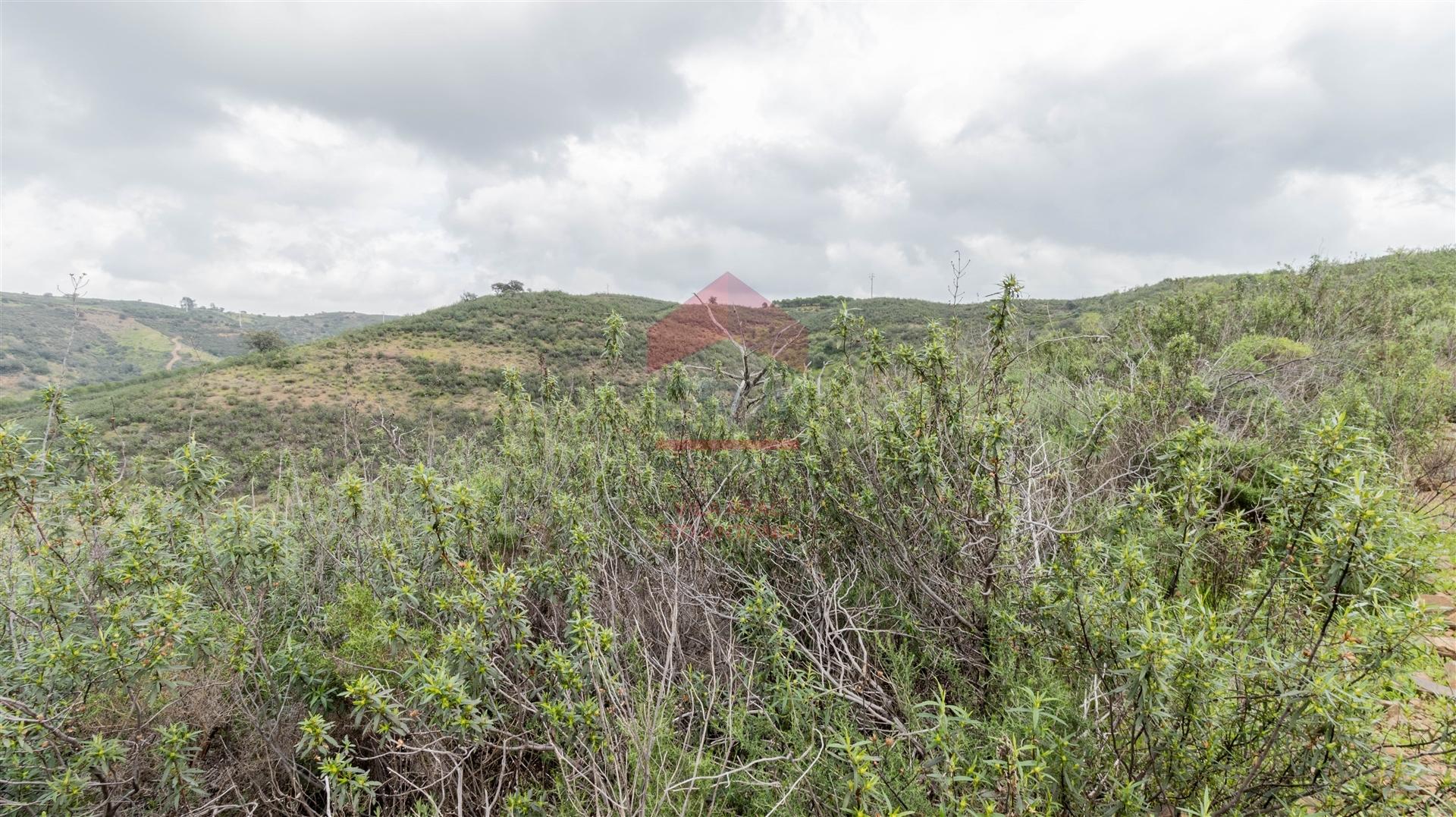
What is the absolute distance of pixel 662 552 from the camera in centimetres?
371

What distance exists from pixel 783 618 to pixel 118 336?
3487 inches

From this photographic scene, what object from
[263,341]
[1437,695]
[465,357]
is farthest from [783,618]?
[263,341]

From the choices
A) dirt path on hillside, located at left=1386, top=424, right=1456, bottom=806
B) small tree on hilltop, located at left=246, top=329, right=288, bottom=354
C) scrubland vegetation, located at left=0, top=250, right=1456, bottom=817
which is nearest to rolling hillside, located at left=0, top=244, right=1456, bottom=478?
scrubland vegetation, located at left=0, top=250, right=1456, bottom=817

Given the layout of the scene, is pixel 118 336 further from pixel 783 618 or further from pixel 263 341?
pixel 783 618

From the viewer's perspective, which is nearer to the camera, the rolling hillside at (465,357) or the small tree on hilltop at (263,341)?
A: the rolling hillside at (465,357)

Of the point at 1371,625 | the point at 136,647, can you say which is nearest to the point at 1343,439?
the point at 1371,625

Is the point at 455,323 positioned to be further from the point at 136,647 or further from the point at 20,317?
the point at 20,317

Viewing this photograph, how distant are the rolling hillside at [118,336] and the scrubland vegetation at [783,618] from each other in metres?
31.8

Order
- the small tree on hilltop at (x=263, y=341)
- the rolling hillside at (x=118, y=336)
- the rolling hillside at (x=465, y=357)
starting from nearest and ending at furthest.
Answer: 1. the rolling hillside at (x=465, y=357)
2. the small tree on hilltop at (x=263, y=341)
3. the rolling hillside at (x=118, y=336)

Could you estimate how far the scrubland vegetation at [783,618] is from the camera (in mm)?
1700

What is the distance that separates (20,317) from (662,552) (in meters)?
86.3

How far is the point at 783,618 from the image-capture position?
3.21 m

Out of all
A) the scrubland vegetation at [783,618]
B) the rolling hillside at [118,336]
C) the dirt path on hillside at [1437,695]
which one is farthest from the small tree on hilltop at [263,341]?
the dirt path on hillside at [1437,695]

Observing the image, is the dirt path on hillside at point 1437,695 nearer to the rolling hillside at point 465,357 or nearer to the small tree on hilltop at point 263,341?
the rolling hillside at point 465,357
